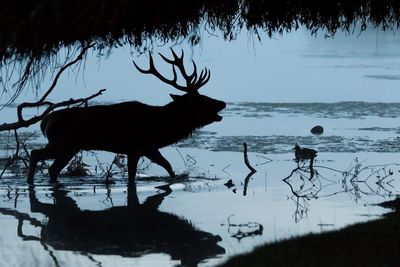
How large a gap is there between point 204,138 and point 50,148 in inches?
243

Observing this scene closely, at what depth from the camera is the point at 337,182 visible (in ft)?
47.7

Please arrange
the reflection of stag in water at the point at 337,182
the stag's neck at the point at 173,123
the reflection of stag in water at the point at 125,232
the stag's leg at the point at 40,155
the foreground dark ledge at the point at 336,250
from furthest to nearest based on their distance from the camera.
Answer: the stag's neck at the point at 173,123 < the stag's leg at the point at 40,155 < the reflection of stag in water at the point at 337,182 < the reflection of stag in water at the point at 125,232 < the foreground dark ledge at the point at 336,250

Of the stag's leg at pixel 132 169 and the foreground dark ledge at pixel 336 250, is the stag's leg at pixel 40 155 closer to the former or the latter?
the stag's leg at pixel 132 169

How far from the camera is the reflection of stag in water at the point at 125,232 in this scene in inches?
374

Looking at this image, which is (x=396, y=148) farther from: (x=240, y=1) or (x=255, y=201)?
(x=240, y=1)

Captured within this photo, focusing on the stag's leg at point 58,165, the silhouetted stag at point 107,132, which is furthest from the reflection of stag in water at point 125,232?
the silhouetted stag at point 107,132

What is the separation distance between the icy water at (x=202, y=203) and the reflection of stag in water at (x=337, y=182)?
0.01m

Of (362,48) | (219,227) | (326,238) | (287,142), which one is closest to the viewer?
(326,238)

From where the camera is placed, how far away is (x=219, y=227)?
10.7 metres

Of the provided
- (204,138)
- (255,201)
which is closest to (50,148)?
(255,201)

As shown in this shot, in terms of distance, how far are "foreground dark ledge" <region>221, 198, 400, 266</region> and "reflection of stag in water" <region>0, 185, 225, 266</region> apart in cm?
71

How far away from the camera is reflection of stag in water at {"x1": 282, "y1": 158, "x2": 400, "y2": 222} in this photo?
13.2 metres

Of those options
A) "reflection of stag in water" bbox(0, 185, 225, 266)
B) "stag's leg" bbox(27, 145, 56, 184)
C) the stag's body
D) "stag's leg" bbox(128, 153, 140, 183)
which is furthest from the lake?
the stag's body

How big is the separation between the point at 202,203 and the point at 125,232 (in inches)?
89.7
